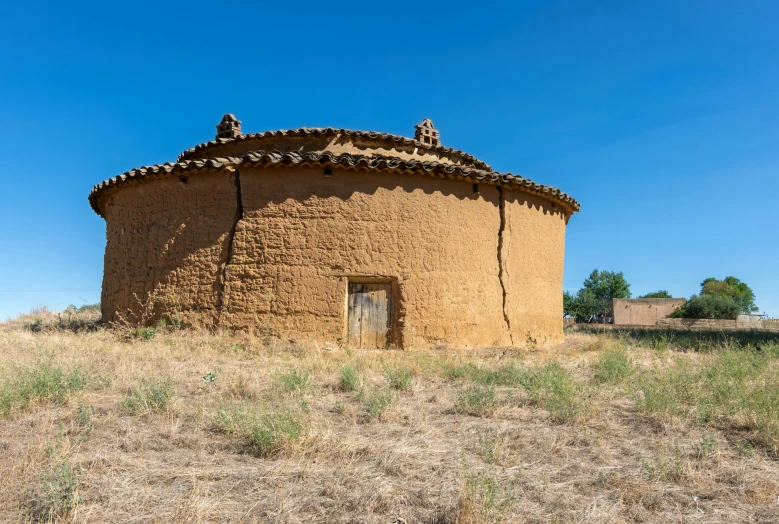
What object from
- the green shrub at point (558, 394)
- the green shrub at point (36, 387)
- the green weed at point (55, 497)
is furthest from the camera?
the green shrub at point (558, 394)

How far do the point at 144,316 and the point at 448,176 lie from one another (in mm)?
6455

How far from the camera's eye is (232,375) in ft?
22.6

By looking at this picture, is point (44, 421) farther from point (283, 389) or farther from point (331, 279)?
point (331, 279)

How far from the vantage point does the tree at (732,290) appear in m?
51.6

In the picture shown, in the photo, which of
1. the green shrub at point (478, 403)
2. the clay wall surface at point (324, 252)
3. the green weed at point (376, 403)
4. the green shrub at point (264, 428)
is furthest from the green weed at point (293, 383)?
the clay wall surface at point (324, 252)

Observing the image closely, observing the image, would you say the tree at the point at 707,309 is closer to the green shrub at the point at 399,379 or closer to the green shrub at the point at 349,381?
the green shrub at the point at 399,379

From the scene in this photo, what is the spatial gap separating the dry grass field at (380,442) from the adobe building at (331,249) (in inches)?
70.6

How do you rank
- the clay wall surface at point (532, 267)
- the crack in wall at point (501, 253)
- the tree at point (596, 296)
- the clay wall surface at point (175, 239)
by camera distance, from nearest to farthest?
the clay wall surface at point (175, 239) < the crack in wall at point (501, 253) < the clay wall surface at point (532, 267) < the tree at point (596, 296)

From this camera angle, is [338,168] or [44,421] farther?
[338,168]

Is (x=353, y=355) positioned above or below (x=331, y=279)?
below

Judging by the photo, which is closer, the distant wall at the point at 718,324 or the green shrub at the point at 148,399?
the green shrub at the point at 148,399

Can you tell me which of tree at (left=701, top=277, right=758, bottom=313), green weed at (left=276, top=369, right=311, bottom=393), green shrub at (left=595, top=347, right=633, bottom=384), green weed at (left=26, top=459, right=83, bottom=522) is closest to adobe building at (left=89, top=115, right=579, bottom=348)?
green shrub at (left=595, top=347, right=633, bottom=384)

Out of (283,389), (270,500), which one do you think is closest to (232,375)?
(283,389)

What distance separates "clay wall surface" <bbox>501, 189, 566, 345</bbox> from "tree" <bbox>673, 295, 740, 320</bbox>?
90.1 feet
